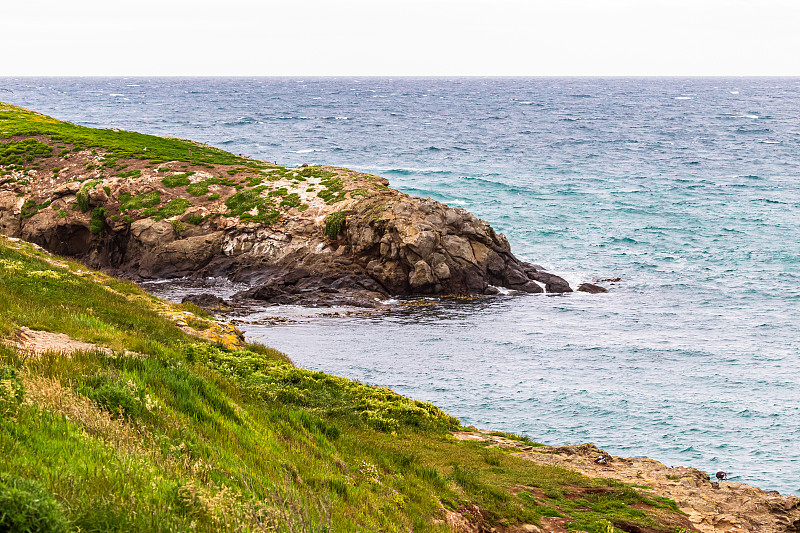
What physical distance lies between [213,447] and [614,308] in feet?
102

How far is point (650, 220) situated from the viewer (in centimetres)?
5741

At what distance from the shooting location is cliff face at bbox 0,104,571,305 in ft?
118

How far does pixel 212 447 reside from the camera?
26.0 ft

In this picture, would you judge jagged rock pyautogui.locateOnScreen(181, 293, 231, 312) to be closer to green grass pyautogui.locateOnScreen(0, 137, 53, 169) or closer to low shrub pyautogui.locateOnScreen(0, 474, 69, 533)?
green grass pyautogui.locateOnScreen(0, 137, 53, 169)

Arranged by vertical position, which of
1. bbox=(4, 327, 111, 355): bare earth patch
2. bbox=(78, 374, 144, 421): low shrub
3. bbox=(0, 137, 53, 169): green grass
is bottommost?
bbox=(4, 327, 111, 355): bare earth patch

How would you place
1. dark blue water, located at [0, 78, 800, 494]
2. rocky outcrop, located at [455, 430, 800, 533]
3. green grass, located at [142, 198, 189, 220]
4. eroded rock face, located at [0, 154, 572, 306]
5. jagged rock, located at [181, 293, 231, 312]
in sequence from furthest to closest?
green grass, located at [142, 198, 189, 220] → eroded rock face, located at [0, 154, 572, 306] → jagged rock, located at [181, 293, 231, 312] → dark blue water, located at [0, 78, 800, 494] → rocky outcrop, located at [455, 430, 800, 533]

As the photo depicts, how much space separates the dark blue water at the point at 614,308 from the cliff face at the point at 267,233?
2929mm

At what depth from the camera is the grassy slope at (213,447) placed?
18.8ft

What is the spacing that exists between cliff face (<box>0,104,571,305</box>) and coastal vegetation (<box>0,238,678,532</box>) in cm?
1724

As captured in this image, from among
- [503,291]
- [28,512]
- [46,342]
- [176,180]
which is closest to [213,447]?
[28,512]

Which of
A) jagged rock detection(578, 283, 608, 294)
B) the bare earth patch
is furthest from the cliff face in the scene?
the bare earth patch

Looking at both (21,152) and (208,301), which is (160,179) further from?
(208,301)

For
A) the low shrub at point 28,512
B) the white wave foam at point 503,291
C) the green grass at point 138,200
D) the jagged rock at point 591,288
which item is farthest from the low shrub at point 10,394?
the jagged rock at point 591,288

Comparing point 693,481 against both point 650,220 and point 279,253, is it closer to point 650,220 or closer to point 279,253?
point 279,253
